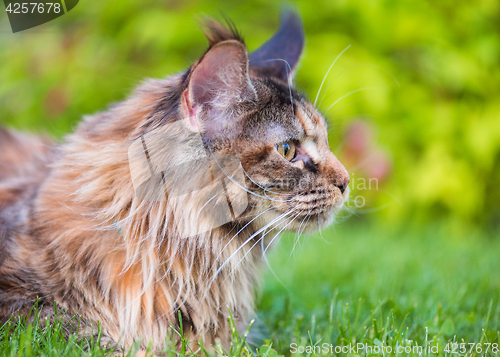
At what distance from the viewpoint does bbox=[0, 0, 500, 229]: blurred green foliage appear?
3.13 metres

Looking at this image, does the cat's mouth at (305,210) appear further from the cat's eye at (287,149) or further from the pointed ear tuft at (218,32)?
the pointed ear tuft at (218,32)

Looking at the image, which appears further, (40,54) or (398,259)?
(40,54)

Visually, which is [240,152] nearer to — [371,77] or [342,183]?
[342,183]

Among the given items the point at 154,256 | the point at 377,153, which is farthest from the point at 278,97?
the point at 377,153

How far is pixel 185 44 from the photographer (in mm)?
3223

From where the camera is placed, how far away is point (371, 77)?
2.98m

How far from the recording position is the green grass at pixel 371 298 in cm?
123

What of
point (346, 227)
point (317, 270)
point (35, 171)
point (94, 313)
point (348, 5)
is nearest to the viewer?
point (94, 313)

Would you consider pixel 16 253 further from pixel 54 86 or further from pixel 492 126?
pixel 492 126

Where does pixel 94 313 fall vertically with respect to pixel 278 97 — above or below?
below

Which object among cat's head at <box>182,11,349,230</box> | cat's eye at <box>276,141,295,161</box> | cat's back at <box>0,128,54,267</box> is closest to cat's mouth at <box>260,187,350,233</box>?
cat's head at <box>182,11,349,230</box>

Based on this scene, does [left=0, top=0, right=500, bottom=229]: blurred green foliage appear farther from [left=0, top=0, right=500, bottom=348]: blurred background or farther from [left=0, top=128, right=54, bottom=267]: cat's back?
[left=0, top=128, right=54, bottom=267]: cat's back

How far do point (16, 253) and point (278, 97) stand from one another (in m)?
0.98

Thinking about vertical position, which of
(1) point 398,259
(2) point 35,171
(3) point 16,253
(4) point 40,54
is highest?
(4) point 40,54
